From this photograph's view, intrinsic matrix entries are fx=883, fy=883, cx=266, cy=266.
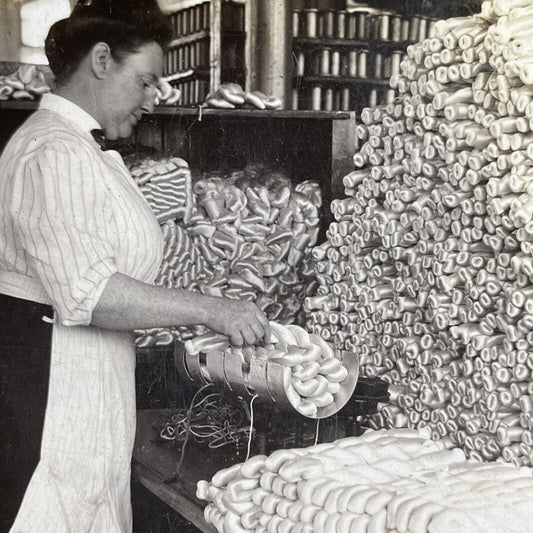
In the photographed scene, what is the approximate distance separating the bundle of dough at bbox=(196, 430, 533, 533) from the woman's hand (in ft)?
1.01

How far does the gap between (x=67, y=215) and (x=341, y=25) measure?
2.22 metres

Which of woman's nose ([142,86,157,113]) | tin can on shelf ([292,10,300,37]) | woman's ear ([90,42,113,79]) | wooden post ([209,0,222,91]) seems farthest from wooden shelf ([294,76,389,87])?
woman's ear ([90,42,113,79])

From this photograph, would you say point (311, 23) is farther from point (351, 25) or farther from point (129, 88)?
point (129, 88)

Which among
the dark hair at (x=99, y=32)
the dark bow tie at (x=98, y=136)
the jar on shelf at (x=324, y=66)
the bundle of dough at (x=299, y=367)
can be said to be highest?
the jar on shelf at (x=324, y=66)

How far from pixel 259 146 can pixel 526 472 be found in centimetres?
228

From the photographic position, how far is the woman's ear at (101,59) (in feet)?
7.55

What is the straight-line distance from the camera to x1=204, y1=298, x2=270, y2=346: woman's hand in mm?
2234

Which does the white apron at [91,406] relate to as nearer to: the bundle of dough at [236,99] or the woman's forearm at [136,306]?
the woman's forearm at [136,306]

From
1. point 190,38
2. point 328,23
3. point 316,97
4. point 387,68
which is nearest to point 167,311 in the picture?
point 387,68

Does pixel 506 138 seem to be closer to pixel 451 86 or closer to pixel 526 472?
pixel 451 86

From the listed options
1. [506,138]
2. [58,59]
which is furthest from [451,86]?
[58,59]

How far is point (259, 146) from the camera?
4.06m

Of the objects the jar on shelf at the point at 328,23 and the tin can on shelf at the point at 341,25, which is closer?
the tin can on shelf at the point at 341,25

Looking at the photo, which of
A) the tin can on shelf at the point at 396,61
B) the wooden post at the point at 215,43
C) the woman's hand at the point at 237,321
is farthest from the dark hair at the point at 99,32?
the wooden post at the point at 215,43
